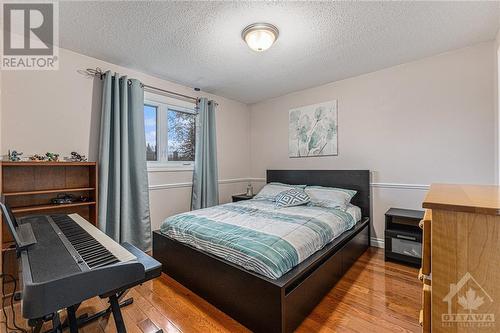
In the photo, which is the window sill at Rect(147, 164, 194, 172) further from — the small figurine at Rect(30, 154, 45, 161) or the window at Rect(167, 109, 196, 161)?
the small figurine at Rect(30, 154, 45, 161)

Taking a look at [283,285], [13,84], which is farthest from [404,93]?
[13,84]

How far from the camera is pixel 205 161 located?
142 inches

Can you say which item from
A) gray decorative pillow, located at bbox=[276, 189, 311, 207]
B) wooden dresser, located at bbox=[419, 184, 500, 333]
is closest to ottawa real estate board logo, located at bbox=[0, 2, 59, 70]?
wooden dresser, located at bbox=[419, 184, 500, 333]

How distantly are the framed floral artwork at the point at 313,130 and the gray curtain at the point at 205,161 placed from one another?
133 centimetres

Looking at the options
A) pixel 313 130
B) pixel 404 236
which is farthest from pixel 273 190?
pixel 404 236

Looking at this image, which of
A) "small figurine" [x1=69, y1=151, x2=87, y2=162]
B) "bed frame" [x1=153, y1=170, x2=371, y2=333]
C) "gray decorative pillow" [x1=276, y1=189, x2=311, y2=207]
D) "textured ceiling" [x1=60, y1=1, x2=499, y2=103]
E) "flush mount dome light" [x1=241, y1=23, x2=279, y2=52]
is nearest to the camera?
"bed frame" [x1=153, y1=170, x2=371, y2=333]

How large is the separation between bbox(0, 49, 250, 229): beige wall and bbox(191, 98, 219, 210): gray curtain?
20 centimetres

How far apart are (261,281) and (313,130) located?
2.71m

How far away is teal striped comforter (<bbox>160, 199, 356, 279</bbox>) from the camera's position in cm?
162

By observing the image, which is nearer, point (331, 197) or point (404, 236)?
point (404, 236)

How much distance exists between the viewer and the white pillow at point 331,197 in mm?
2936

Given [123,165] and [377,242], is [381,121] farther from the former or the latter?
[123,165]

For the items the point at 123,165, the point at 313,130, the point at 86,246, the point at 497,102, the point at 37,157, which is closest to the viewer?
the point at 86,246

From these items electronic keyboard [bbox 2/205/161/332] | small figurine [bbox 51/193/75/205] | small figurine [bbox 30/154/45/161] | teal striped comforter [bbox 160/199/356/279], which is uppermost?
small figurine [bbox 30/154/45/161]
